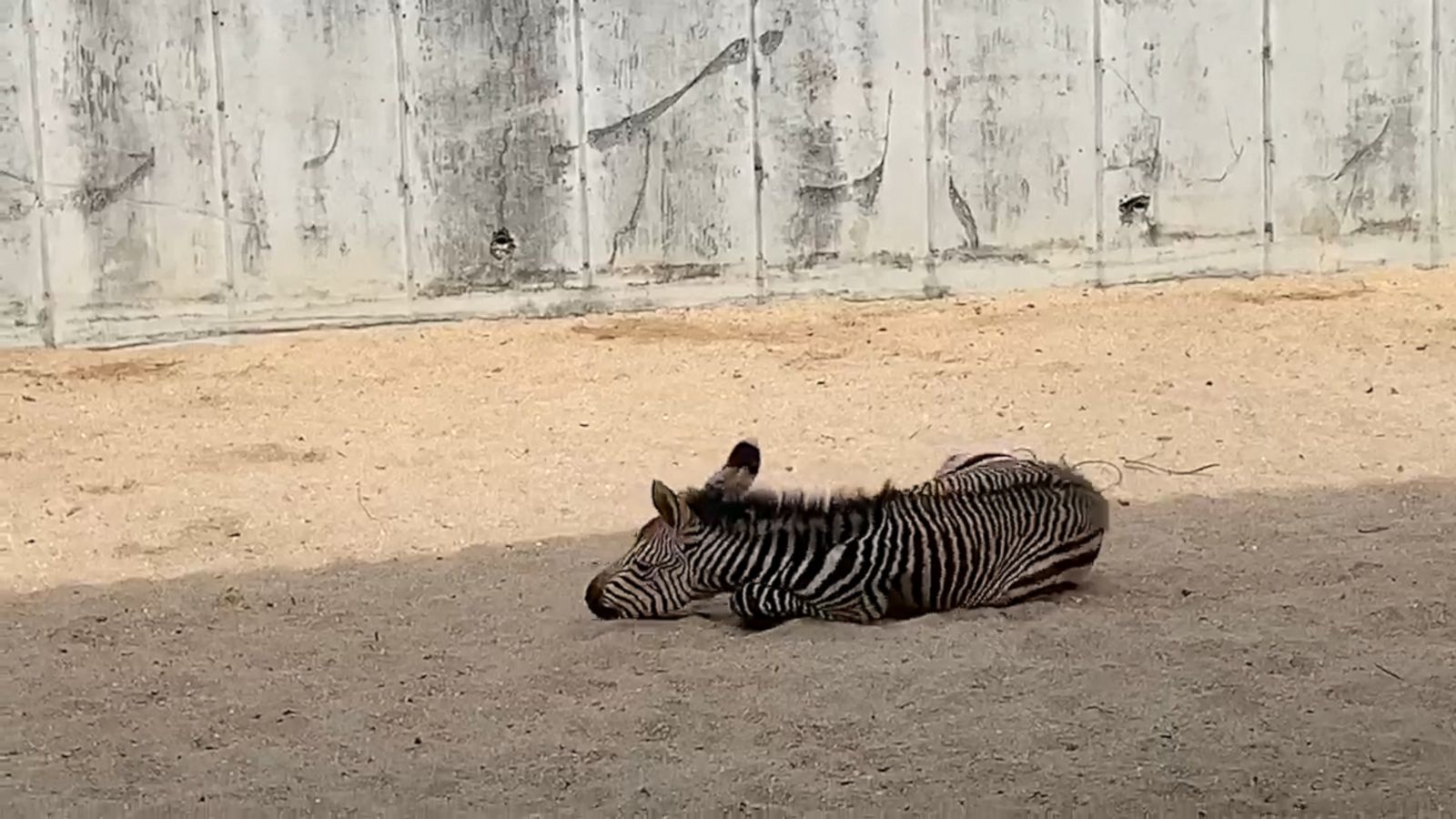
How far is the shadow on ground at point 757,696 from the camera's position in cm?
398

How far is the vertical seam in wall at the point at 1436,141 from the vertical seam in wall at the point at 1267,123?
0.92 meters

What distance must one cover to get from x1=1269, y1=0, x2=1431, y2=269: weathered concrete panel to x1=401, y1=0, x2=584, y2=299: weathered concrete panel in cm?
401

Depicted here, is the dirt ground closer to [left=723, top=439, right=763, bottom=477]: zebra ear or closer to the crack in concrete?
[left=723, top=439, right=763, bottom=477]: zebra ear

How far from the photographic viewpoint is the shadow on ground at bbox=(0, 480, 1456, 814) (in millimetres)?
3980

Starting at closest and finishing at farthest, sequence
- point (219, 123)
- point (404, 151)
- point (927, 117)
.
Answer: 1. point (219, 123)
2. point (404, 151)
3. point (927, 117)

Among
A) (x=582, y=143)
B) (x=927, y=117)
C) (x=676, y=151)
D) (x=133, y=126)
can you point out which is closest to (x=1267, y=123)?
(x=927, y=117)

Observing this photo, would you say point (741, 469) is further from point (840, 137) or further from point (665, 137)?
point (840, 137)

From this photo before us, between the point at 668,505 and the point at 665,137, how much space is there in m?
5.44

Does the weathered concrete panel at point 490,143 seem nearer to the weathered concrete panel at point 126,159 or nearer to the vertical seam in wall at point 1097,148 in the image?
the weathered concrete panel at point 126,159

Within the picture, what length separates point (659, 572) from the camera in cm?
536

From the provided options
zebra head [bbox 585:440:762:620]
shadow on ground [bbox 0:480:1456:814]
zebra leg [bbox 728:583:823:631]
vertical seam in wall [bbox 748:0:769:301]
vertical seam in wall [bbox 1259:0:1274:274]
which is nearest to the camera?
shadow on ground [bbox 0:480:1456:814]

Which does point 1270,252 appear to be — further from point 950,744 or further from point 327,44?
point 950,744

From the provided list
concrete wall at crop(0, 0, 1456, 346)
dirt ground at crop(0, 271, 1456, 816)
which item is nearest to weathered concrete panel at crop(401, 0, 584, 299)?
concrete wall at crop(0, 0, 1456, 346)

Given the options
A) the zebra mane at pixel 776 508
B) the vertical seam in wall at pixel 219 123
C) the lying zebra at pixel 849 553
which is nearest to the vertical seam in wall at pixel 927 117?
the vertical seam in wall at pixel 219 123
